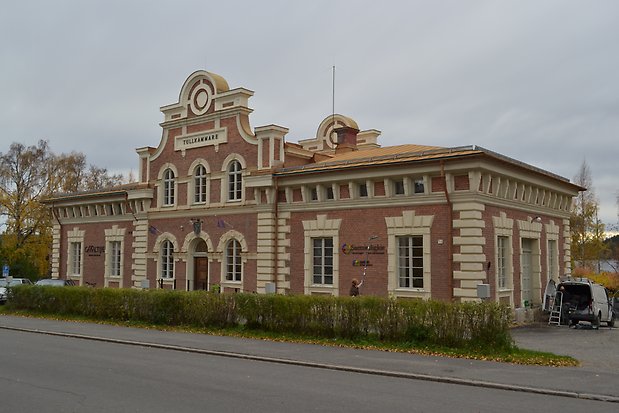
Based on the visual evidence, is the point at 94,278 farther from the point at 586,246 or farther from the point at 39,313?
the point at 586,246

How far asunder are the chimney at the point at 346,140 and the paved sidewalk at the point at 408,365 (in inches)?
647

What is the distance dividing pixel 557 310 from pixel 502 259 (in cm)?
281

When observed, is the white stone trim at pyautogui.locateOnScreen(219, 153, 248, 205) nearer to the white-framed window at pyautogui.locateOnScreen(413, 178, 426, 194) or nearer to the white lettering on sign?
the white lettering on sign

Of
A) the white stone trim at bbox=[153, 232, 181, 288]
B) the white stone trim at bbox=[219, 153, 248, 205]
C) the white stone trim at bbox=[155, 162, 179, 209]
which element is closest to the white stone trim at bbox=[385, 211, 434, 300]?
the white stone trim at bbox=[219, 153, 248, 205]

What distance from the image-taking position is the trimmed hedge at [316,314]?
14.4 meters

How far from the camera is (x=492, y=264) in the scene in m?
21.1

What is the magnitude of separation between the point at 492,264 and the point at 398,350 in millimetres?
7884

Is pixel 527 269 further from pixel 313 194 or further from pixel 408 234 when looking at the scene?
pixel 313 194

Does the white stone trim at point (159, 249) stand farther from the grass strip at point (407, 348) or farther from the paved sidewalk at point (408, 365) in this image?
the paved sidewalk at point (408, 365)

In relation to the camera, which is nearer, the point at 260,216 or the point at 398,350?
the point at 398,350

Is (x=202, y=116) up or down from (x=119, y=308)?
up

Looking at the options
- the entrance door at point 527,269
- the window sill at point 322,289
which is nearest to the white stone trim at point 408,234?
the window sill at point 322,289

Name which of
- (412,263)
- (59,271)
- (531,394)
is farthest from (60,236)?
(531,394)

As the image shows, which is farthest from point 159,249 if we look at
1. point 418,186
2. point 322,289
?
point 418,186
